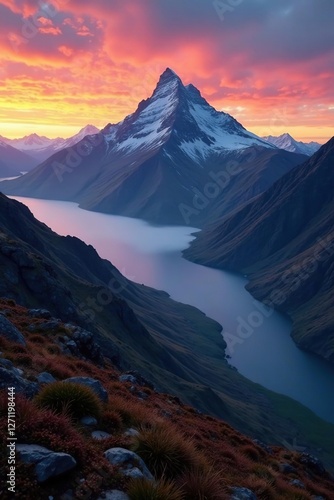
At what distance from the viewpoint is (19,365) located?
52.0 feet

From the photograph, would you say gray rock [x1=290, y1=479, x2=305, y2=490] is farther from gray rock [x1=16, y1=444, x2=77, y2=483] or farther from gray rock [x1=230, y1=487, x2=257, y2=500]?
gray rock [x1=16, y1=444, x2=77, y2=483]

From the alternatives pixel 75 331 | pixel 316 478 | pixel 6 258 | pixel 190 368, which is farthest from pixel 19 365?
pixel 190 368

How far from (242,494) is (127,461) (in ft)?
17.0

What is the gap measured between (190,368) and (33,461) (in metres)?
109

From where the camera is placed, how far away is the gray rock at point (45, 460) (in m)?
8.48

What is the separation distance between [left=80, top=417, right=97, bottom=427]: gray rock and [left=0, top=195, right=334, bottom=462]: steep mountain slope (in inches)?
1449

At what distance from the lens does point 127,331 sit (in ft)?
301

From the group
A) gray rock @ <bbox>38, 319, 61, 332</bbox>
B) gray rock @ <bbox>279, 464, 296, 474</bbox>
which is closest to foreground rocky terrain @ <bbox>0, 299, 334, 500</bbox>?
gray rock @ <bbox>279, 464, 296, 474</bbox>

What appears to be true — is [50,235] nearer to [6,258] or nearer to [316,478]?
[6,258]

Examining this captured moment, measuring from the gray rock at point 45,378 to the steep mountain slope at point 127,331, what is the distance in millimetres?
33926

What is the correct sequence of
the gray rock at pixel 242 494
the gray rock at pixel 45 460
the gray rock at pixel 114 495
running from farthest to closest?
the gray rock at pixel 242 494, the gray rock at pixel 114 495, the gray rock at pixel 45 460

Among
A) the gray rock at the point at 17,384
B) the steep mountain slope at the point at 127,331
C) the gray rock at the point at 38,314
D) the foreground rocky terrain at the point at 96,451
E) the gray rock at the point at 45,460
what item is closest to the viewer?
the gray rock at the point at 45,460

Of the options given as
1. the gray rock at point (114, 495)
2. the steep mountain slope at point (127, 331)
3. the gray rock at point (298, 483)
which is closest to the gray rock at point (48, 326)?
the gray rock at point (298, 483)

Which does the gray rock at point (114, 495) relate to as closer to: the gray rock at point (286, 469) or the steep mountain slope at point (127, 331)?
the gray rock at point (286, 469)
